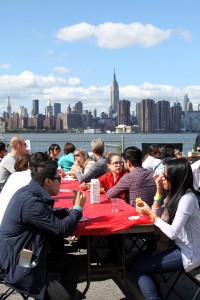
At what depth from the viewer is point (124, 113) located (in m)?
58.4

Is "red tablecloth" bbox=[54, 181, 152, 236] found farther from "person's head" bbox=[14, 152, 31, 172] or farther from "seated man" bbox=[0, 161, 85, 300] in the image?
"person's head" bbox=[14, 152, 31, 172]

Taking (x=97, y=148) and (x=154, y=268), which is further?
(x=97, y=148)

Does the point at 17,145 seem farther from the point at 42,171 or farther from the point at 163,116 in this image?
the point at 163,116

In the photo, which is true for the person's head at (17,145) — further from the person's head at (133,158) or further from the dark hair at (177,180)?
the dark hair at (177,180)

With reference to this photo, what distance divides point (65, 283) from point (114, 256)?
917 mm

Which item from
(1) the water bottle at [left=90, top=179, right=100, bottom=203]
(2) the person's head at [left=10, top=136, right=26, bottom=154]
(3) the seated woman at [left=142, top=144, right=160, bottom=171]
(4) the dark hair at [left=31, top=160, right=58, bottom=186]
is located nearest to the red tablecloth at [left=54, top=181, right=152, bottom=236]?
(1) the water bottle at [left=90, top=179, right=100, bottom=203]

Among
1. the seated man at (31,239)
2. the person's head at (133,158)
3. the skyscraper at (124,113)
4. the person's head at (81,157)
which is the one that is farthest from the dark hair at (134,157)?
the skyscraper at (124,113)

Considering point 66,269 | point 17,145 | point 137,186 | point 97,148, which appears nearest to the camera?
point 66,269

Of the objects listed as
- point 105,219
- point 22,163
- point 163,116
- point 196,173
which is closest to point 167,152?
point 196,173

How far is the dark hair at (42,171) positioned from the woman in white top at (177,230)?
88cm

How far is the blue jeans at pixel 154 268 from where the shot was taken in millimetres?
3416

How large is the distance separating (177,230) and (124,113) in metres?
55.4

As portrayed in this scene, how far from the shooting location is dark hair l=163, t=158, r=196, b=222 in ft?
11.3

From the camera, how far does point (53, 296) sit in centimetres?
307
